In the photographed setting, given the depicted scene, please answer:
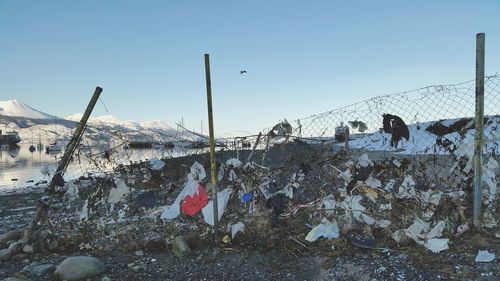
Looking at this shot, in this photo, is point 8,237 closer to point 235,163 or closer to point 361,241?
point 235,163

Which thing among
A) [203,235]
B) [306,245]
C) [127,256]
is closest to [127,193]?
[127,256]

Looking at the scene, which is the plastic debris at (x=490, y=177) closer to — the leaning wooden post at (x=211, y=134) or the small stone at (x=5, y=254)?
the leaning wooden post at (x=211, y=134)

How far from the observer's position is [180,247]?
4.64 m

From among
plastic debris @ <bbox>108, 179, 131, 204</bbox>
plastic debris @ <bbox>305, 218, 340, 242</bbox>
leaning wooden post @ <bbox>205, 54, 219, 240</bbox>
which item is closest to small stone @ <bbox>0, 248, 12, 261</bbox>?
plastic debris @ <bbox>108, 179, 131, 204</bbox>

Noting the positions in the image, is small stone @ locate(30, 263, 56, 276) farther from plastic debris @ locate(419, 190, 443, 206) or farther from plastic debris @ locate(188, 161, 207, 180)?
plastic debris @ locate(419, 190, 443, 206)

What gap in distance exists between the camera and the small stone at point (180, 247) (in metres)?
4.62

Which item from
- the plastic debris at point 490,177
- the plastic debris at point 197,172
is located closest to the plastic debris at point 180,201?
the plastic debris at point 197,172

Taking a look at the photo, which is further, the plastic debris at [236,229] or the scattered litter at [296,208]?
the scattered litter at [296,208]

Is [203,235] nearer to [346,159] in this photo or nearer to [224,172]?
[224,172]

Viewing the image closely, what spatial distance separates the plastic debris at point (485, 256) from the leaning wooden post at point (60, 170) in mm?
5805

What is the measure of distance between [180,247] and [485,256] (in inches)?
151

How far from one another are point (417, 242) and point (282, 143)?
2663mm

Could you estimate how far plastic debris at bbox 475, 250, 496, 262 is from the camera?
3723 mm

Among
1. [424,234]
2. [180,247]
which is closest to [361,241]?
[424,234]
